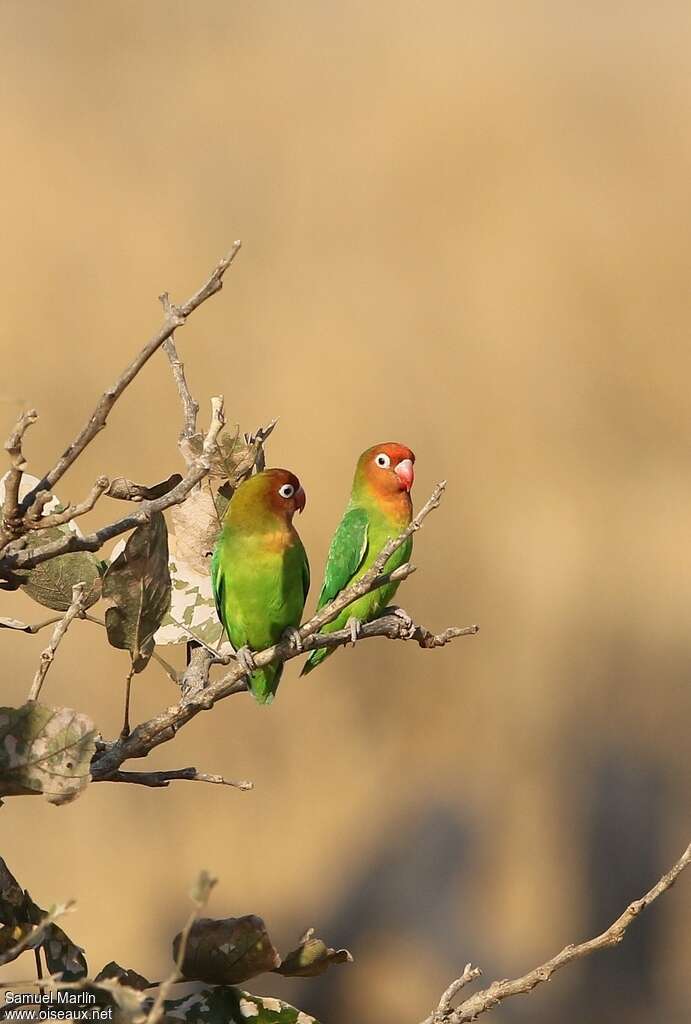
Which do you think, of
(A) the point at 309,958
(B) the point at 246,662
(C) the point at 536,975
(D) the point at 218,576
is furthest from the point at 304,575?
(C) the point at 536,975

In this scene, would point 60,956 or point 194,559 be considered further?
point 194,559

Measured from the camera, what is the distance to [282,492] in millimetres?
1335

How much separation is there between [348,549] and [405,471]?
179 mm

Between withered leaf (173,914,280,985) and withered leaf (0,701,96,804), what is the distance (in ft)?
0.66

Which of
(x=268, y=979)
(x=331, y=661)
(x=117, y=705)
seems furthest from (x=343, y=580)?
(x=268, y=979)

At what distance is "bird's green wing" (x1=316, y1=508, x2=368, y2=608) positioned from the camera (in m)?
1.68

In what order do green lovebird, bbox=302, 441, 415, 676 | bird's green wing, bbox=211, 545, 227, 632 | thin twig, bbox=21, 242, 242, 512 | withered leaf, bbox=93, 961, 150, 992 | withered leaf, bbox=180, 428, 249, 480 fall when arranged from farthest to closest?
1. green lovebird, bbox=302, 441, 415, 676
2. bird's green wing, bbox=211, 545, 227, 632
3. withered leaf, bbox=180, 428, 249, 480
4. withered leaf, bbox=93, 961, 150, 992
5. thin twig, bbox=21, 242, 242, 512

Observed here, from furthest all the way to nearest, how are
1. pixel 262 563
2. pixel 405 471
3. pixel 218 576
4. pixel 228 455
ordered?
1. pixel 405 471
2. pixel 262 563
3. pixel 218 576
4. pixel 228 455

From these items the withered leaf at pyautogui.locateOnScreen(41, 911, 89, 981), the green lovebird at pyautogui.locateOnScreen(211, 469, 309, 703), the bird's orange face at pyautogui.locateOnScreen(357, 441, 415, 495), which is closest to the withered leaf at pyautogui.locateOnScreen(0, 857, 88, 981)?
the withered leaf at pyautogui.locateOnScreen(41, 911, 89, 981)

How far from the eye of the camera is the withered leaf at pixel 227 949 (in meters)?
0.82

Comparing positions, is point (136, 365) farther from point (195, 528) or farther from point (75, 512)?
point (195, 528)

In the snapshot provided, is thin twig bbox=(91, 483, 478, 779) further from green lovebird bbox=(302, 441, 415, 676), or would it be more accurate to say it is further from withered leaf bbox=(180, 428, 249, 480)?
green lovebird bbox=(302, 441, 415, 676)

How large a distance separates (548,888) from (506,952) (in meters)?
0.16

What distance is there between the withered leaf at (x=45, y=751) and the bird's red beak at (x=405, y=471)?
0.90m
